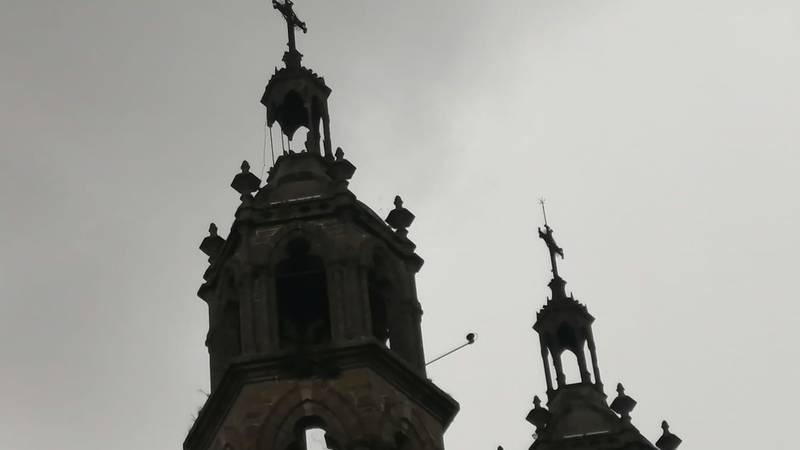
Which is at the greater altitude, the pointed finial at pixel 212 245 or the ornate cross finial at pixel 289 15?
the ornate cross finial at pixel 289 15

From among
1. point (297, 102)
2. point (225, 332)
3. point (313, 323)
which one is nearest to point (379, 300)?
point (313, 323)

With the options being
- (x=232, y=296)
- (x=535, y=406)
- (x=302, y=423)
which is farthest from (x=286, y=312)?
(x=535, y=406)

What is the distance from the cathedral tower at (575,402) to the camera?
45375 millimetres

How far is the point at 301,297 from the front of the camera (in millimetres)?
39781

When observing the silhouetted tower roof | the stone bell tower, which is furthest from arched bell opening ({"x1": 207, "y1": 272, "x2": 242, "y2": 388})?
the silhouetted tower roof

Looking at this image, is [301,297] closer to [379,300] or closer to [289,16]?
[379,300]

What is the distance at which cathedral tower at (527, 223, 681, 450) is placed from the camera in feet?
149

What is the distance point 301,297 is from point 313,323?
0.68 m

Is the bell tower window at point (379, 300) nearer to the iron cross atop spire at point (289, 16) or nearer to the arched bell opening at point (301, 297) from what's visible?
the arched bell opening at point (301, 297)

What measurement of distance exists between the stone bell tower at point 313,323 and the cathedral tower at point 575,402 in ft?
24.4

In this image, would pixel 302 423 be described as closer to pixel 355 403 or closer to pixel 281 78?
pixel 355 403

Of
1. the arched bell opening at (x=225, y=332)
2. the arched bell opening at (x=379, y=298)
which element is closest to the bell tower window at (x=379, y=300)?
the arched bell opening at (x=379, y=298)

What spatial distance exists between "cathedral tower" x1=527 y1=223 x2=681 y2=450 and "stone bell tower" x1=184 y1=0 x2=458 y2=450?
7.45 metres

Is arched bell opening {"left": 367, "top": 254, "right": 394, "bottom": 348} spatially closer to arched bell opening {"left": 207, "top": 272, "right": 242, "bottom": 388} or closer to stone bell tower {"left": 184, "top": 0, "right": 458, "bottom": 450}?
stone bell tower {"left": 184, "top": 0, "right": 458, "bottom": 450}
